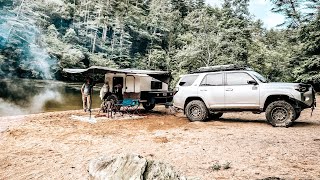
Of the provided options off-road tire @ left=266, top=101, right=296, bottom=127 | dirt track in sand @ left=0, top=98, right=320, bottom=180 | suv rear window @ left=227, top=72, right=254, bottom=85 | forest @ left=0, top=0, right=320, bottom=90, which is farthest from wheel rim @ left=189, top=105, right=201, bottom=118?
forest @ left=0, top=0, right=320, bottom=90

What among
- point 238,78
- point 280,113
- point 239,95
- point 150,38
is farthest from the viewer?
point 150,38

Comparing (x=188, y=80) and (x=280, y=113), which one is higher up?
(x=188, y=80)

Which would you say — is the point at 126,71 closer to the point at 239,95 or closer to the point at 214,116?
the point at 214,116

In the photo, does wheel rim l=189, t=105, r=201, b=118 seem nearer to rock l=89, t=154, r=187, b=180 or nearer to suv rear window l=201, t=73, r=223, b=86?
suv rear window l=201, t=73, r=223, b=86

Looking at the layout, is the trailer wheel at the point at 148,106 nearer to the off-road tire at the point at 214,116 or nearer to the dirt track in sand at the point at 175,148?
the off-road tire at the point at 214,116

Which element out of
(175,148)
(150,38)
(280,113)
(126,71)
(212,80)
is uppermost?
(150,38)

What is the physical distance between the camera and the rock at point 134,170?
3.96 metres

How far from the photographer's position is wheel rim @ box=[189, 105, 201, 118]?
11025 mm

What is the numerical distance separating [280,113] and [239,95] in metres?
1.43

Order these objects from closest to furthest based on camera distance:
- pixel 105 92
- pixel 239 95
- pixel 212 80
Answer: pixel 239 95, pixel 212 80, pixel 105 92

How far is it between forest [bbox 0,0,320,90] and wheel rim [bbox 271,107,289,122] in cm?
1379

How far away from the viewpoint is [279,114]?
9414mm

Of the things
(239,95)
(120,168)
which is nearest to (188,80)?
(239,95)

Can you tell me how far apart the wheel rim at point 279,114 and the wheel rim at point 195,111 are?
2661mm
